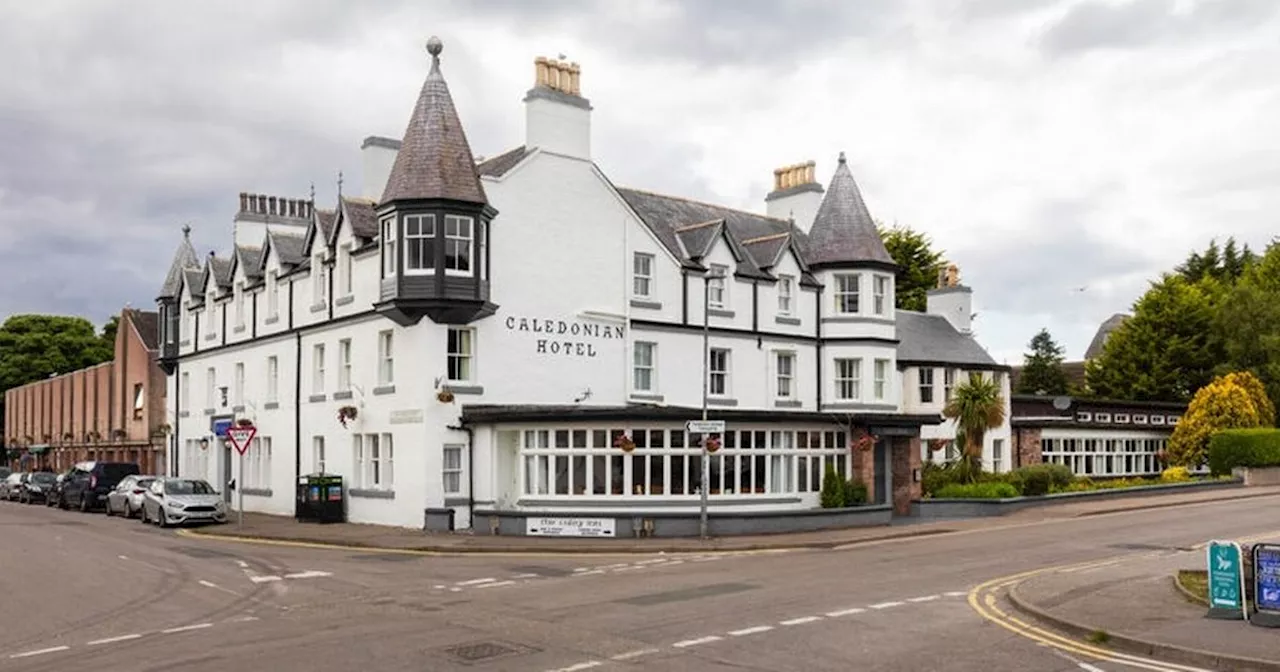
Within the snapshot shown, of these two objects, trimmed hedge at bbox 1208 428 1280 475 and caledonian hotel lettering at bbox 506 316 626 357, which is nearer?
caledonian hotel lettering at bbox 506 316 626 357

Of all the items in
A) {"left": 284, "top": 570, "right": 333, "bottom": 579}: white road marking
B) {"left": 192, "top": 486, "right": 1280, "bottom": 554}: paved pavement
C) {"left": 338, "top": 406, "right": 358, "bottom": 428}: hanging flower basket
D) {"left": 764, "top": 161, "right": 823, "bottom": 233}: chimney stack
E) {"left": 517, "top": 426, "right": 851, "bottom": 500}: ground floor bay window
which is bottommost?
{"left": 192, "top": 486, "right": 1280, "bottom": 554}: paved pavement

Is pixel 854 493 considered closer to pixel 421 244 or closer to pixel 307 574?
pixel 421 244

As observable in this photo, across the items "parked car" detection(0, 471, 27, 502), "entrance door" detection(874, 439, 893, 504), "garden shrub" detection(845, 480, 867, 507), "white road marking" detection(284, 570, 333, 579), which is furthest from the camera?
"parked car" detection(0, 471, 27, 502)

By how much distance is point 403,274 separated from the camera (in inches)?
1303

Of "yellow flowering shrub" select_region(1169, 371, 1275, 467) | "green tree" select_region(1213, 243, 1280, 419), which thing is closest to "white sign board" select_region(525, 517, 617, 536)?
"yellow flowering shrub" select_region(1169, 371, 1275, 467)

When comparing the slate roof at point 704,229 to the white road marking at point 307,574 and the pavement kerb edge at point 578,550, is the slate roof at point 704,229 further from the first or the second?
the white road marking at point 307,574

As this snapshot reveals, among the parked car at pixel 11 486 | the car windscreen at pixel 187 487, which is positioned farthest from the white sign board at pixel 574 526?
the parked car at pixel 11 486

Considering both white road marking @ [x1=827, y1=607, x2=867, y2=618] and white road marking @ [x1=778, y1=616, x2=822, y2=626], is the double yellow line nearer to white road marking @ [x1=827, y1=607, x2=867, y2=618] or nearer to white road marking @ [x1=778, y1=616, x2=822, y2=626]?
white road marking @ [x1=827, y1=607, x2=867, y2=618]

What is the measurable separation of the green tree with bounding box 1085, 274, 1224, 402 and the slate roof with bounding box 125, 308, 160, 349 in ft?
179

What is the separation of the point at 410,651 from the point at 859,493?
23.2 meters

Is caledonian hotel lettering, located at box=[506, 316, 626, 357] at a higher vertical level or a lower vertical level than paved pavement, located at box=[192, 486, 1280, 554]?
higher

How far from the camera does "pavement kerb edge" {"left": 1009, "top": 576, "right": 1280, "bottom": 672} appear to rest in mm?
12734

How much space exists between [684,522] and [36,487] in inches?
1465

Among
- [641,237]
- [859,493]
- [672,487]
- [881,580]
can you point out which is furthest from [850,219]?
[881,580]
